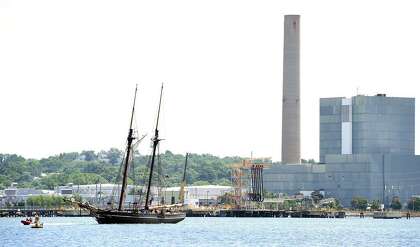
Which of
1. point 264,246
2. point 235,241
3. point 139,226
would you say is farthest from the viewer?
point 139,226

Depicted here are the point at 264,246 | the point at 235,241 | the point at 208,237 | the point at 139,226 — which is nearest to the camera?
the point at 264,246

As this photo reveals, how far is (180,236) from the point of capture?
163875mm

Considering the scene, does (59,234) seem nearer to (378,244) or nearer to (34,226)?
(34,226)

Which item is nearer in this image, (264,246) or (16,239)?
(264,246)

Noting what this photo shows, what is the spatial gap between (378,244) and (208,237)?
84.3 ft

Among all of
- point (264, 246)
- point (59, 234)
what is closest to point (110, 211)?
point (59, 234)

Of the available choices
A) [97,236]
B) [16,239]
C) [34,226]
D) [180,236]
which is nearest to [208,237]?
[180,236]

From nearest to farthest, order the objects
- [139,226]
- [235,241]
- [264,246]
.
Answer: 1. [264,246]
2. [235,241]
3. [139,226]

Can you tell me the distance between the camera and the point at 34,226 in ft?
649

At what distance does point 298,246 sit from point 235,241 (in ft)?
42.9

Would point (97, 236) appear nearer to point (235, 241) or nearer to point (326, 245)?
point (235, 241)

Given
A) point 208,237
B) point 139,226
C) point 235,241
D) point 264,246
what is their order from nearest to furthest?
point 264,246 < point 235,241 < point 208,237 < point 139,226

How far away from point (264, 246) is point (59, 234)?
38.4 m

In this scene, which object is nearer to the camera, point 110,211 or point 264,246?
point 264,246
